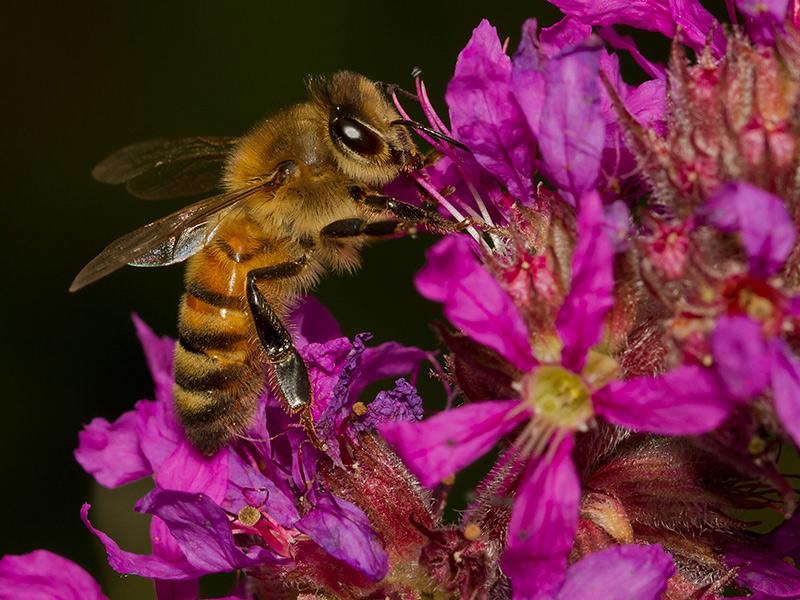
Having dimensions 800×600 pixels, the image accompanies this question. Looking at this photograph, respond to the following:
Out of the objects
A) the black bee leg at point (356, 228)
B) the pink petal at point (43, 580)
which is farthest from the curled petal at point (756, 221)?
the pink petal at point (43, 580)

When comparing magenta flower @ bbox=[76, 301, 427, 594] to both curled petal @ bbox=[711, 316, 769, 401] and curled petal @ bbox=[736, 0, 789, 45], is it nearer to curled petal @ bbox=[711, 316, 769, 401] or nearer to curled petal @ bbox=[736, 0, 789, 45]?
curled petal @ bbox=[711, 316, 769, 401]

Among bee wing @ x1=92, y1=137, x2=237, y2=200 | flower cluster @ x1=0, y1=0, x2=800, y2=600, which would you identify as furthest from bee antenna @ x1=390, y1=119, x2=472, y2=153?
bee wing @ x1=92, y1=137, x2=237, y2=200

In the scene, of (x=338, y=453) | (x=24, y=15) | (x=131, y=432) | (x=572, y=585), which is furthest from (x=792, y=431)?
(x=24, y=15)

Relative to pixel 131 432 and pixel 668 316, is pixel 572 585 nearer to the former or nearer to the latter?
pixel 668 316

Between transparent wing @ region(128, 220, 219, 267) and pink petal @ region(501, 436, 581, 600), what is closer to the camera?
pink petal @ region(501, 436, 581, 600)

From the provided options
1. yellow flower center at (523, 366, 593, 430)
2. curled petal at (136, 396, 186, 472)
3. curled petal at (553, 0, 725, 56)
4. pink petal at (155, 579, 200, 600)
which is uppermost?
curled petal at (553, 0, 725, 56)

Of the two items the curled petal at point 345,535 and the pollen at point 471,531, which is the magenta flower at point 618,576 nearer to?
the pollen at point 471,531

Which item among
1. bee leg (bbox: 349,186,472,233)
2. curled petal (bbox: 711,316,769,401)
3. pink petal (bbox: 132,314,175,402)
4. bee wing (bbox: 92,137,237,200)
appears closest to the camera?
curled petal (bbox: 711,316,769,401)
